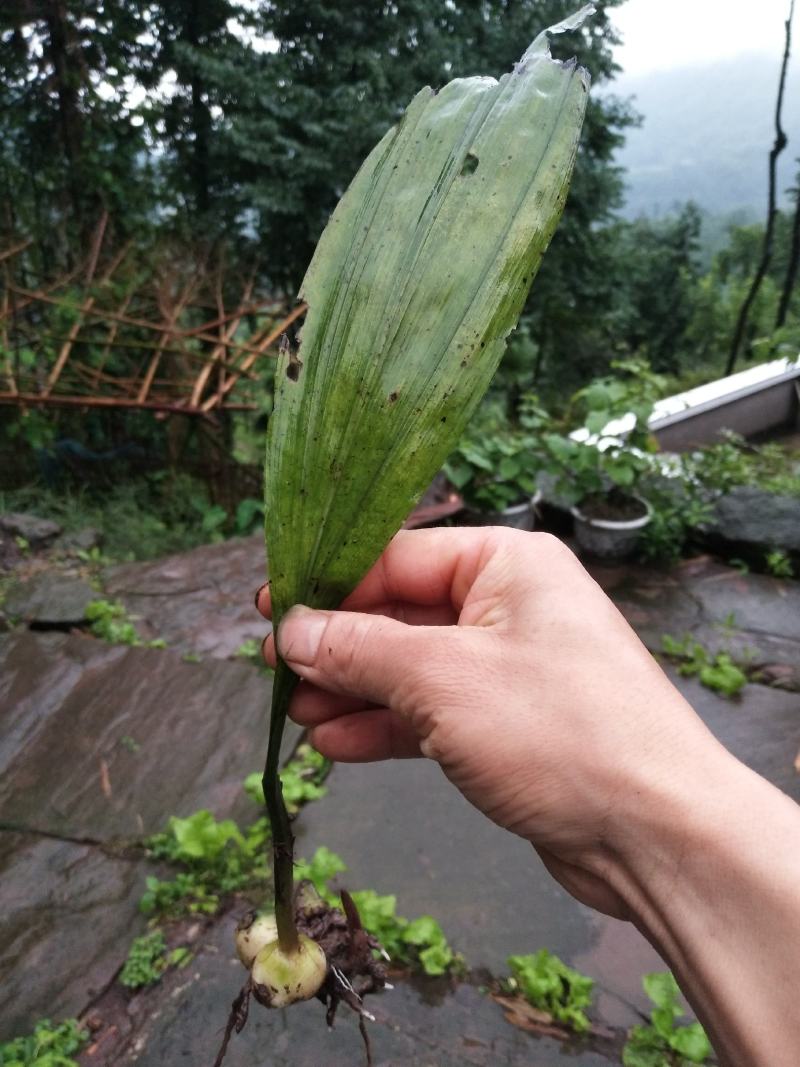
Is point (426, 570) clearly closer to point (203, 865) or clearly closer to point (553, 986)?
point (553, 986)

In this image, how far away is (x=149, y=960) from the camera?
60.1 inches

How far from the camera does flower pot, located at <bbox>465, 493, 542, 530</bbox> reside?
3215 mm

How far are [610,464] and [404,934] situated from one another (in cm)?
211

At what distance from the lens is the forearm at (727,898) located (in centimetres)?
66

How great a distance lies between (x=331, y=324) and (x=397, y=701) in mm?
426

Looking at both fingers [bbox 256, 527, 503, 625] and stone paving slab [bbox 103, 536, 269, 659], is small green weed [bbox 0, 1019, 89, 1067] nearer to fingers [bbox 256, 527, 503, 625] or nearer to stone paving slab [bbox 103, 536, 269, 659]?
fingers [bbox 256, 527, 503, 625]

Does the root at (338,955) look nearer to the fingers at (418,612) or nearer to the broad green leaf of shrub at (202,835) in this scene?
the fingers at (418,612)

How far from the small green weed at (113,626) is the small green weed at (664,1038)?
1863 millimetres

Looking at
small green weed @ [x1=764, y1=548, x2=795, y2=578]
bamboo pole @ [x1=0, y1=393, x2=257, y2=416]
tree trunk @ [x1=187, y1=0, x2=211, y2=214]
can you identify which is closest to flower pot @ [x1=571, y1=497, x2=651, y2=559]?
small green weed @ [x1=764, y1=548, x2=795, y2=578]

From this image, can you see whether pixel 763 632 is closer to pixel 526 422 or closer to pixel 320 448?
pixel 526 422

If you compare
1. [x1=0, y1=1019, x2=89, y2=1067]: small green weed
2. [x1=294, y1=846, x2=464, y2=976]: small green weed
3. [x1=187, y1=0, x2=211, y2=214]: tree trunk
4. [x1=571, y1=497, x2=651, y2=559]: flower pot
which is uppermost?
[x1=187, y1=0, x2=211, y2=214]: tree trunk

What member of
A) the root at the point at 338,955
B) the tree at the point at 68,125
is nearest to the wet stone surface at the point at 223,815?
the root at the point at 338,955

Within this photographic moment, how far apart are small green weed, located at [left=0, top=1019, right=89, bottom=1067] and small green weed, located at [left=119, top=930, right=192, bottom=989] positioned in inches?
4.6

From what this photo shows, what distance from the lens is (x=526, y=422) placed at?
3217 millimetres
